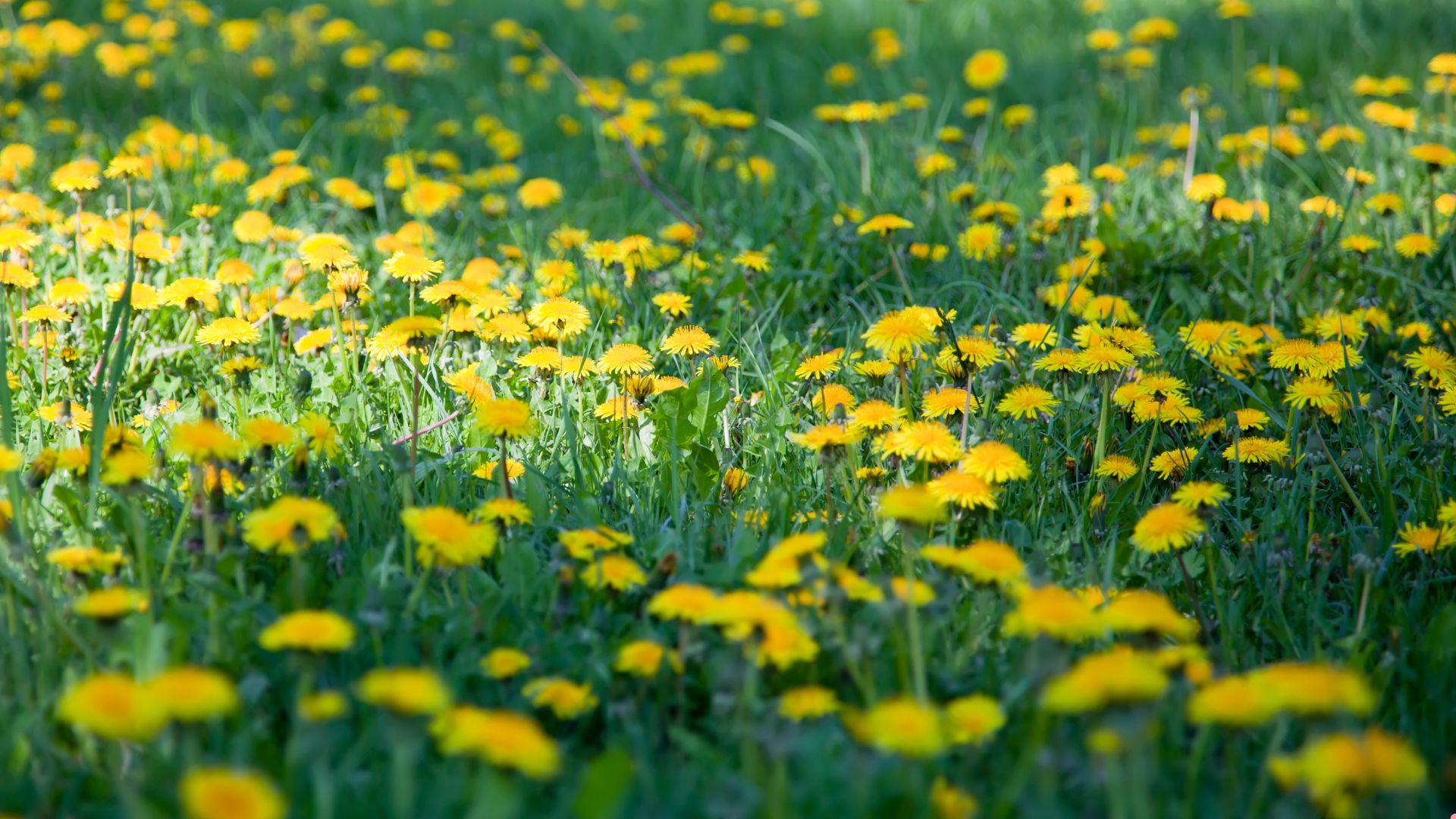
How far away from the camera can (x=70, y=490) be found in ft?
6.29

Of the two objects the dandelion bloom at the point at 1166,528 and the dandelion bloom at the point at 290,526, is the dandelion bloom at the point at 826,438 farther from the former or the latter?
the dandelion bloom at the point at 290,526

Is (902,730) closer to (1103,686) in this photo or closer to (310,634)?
(1103,686)

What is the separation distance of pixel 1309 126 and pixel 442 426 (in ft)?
10.3

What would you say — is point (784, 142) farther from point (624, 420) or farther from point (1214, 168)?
point (624, 420)

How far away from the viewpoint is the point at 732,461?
233 centimetres

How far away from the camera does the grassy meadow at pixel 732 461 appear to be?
133cm

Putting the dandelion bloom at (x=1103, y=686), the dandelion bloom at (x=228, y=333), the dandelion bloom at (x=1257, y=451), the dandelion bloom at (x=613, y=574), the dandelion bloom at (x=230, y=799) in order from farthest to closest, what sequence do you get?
the dandelion bloom at (x=228, y=333) < the dandelion bloom at (x=1257, y=451) < the dandelion bloom at (x=613, y=574) < the dandelion bloom at (x=1103, y=686) < the dandelion bloom at (x=230, y=799)

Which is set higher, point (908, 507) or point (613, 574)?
point (908, 507)

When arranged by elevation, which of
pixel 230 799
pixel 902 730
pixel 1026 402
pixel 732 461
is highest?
pixel 230 799

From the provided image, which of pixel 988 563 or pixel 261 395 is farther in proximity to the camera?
pixel 261 395

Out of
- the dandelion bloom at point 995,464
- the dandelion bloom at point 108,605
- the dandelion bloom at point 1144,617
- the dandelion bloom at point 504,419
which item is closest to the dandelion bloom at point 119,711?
the dandelion bloom at point 108,605

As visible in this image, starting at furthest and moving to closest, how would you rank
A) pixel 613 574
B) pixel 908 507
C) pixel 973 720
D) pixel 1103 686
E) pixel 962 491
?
pixel 962 491, pixel 613 574, pixel 908 507, pixel 973 720, pixel 1103 686

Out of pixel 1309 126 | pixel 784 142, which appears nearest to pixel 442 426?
pixel 784 142

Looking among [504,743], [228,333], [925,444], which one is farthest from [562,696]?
[228,333]
